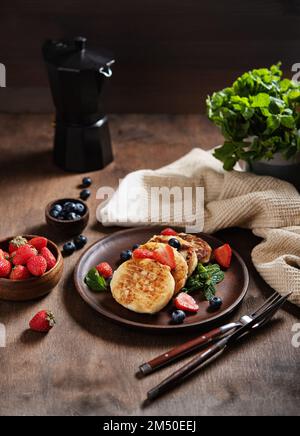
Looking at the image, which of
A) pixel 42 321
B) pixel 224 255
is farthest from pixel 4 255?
pixel 224 255

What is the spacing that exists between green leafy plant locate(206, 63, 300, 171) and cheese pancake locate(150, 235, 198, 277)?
372mm

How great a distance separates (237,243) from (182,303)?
363mm

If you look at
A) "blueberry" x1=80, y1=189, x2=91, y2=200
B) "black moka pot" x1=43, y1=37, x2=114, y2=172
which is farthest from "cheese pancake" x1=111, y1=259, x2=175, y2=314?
"black moka pot" x1=43, y1=37, x2=114, y2=172

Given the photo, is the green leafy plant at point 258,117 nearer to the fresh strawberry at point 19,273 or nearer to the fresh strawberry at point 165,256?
the fresh strawberry at point 165,256

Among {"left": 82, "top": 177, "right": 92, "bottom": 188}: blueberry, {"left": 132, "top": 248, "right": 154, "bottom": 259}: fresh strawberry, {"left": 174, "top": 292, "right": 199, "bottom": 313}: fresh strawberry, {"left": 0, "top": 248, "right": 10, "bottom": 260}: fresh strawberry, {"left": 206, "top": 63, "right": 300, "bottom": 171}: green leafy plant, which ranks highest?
{"left": 206, "top": 63, "right": 300, "bottom": 171}: green leafy plant

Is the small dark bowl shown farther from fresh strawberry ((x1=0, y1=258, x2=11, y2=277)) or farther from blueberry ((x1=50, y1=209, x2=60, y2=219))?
fresh strawberry ((x1=0, y1=258, x2=11, y2=277))

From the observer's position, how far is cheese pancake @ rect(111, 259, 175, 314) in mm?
1461

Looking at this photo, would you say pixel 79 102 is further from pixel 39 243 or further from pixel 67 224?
pixel 39 243

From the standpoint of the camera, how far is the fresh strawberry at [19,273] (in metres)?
1.50

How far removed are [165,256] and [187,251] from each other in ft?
0.28

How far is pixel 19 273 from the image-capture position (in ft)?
4.92

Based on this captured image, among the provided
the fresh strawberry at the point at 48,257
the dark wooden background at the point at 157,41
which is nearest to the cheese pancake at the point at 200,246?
the fresh strawberry at the point at 48,257

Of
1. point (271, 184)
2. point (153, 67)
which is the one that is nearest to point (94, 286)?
point (271, 184)

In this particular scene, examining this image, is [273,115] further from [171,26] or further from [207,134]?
[171,26]
